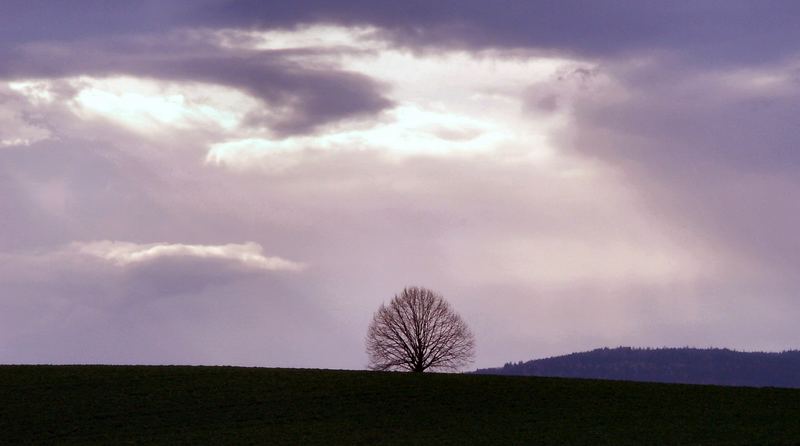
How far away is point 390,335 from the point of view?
89.1 metres

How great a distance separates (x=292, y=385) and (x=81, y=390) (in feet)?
41.3

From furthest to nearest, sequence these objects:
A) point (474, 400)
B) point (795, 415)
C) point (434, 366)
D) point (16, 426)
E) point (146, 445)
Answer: point (434, 366) → point (474, 400) → point (795, 415) → point (16, 426) → point (146, 445)

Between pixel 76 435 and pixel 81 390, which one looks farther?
pixel 81 390

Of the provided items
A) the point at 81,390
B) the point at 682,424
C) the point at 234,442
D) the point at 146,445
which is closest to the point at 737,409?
the point at 682,424

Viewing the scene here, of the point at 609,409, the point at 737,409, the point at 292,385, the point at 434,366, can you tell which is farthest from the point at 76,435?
the point at 434,366

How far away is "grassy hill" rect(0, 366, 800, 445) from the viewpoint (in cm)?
4675

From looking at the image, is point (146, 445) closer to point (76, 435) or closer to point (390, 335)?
point (76, 435)

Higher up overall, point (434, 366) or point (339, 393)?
point (434, 366)

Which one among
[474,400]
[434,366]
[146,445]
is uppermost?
[434,366]

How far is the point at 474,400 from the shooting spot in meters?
58.2

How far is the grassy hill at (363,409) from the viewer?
153ft

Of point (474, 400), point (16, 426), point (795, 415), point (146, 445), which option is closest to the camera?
point (146, 445)

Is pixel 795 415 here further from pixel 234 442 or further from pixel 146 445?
pixel 146 445

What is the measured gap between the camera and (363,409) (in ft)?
180
